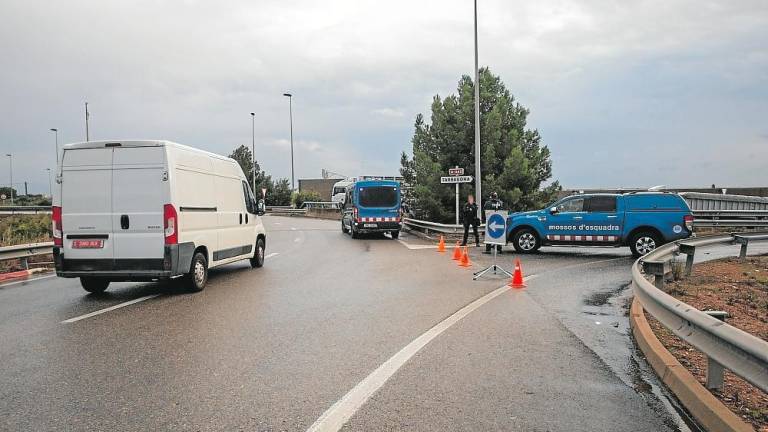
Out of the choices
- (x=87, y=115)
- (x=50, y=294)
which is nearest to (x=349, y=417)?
(x=50, y=294)

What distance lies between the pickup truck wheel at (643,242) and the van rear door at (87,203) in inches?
509

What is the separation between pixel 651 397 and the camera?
4594 mm

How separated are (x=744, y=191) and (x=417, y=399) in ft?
176

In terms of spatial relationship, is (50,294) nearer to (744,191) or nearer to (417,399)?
(417,399)

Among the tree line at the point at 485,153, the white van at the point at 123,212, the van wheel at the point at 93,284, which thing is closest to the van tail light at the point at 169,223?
the white van at the point at 123,212

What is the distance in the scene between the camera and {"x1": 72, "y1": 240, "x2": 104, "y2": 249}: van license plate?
9219 mm

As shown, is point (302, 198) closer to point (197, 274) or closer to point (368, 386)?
point (197, 274)

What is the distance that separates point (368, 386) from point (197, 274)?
19.9 ft

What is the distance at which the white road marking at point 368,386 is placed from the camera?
4.05m

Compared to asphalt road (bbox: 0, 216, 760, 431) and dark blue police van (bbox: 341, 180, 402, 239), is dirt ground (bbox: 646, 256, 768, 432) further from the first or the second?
dark blue police van (bbox: 341, 180, 402, 239)

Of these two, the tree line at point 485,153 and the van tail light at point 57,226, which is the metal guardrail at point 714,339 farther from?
the tree line at point 485,153

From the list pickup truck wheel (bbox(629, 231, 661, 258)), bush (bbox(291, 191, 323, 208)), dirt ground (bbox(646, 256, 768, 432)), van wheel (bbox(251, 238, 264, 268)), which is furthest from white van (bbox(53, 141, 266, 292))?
bush (bbox(291, 191, 323, 208))

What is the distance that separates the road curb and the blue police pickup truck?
10349mm

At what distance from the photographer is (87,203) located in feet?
30.5
